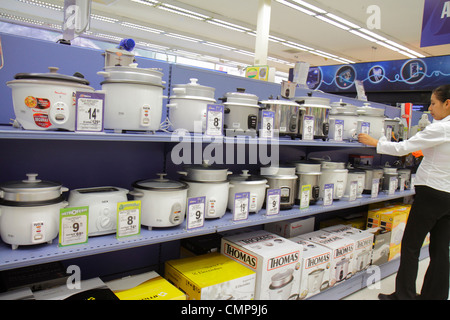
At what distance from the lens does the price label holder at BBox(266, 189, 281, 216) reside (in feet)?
6.87

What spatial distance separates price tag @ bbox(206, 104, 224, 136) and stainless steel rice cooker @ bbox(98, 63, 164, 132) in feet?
1.18

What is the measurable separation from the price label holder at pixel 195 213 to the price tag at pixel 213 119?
37 cm

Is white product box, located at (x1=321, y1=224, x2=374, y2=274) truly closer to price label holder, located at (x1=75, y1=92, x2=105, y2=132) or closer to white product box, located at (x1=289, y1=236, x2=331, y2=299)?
white product box, located at (x1=289, y1=236, x2=331, y2=299)

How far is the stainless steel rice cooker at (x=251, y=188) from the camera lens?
2.03 metres

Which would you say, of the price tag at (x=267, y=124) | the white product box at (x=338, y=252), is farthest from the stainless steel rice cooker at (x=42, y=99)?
the white product box at (x=338, y=252)

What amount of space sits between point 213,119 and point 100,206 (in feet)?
2.36

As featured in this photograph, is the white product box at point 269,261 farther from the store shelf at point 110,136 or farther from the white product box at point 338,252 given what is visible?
the store shelf at point 110,136

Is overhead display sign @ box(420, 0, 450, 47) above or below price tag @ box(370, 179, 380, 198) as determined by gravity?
above

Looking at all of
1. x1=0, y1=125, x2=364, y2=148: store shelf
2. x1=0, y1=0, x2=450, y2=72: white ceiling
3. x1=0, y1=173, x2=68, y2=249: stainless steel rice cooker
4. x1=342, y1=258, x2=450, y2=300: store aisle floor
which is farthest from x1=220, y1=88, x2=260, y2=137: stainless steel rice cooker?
x1=0, y1=0, x2=450, y2=72: white ceiling

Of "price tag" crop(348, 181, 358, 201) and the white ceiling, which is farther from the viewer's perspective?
the white ceiling

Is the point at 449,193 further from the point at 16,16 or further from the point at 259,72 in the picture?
the point at 16,16

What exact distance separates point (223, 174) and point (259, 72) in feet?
4.35

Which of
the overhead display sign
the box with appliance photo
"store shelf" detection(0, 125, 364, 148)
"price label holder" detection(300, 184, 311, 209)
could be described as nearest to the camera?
"store shelf" detection(0, 125, 364, 148)

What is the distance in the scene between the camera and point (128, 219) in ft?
5.08
